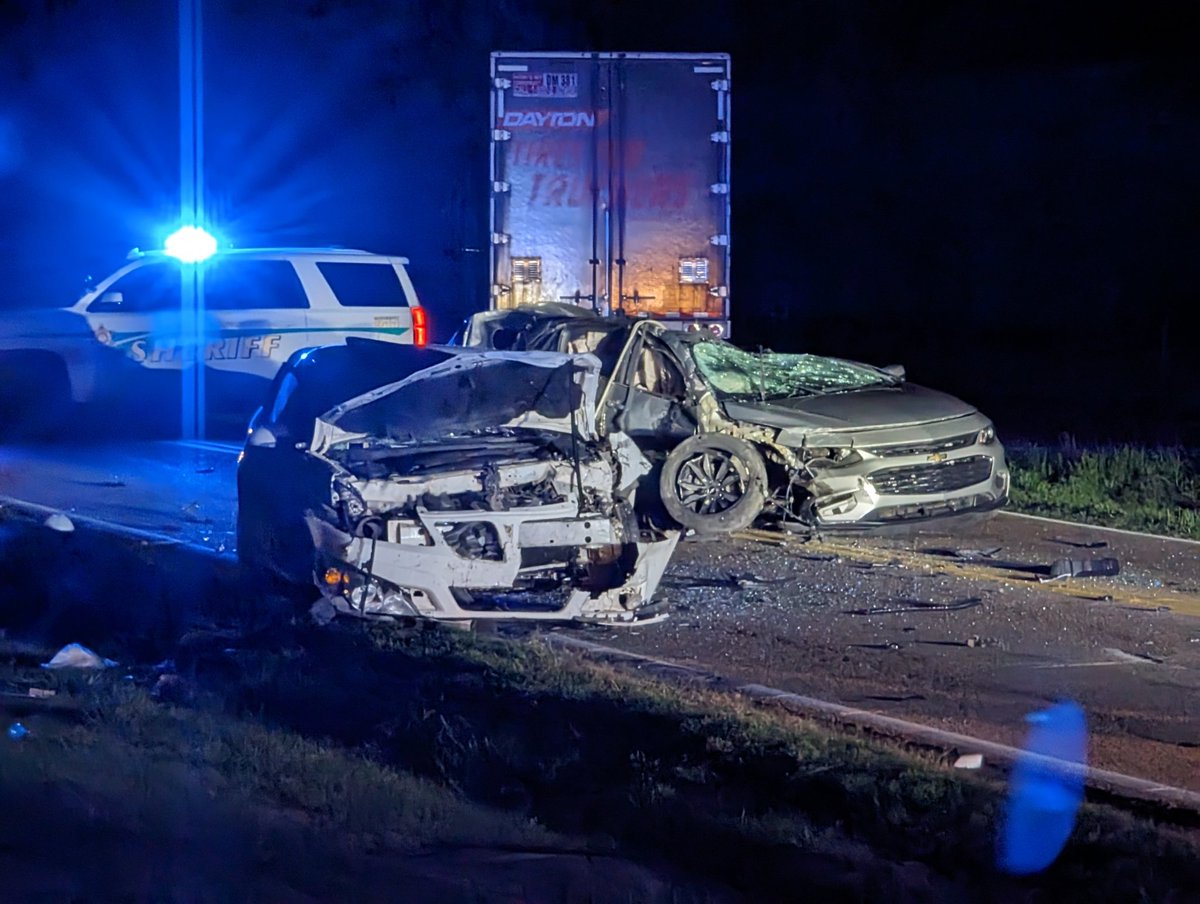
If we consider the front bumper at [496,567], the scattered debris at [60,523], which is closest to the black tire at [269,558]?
the front bumper at [496,567]

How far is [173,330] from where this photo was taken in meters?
16.3

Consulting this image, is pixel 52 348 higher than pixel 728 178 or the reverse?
the reverse

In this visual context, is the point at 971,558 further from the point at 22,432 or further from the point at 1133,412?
the point at 1133,412

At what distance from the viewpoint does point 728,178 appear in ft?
50.0

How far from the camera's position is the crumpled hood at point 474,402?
8.23 meters

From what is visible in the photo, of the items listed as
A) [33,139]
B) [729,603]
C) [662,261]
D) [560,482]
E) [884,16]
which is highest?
[884,16]

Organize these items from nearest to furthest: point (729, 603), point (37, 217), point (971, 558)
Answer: point (729, 603)
point (971, 558)
point (37, 217)

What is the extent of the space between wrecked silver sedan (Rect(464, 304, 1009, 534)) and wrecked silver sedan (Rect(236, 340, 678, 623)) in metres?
2.14

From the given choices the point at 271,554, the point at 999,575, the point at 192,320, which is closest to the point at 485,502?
the point at 271,554

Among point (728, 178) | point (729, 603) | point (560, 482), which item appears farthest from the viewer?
point (728, 178)

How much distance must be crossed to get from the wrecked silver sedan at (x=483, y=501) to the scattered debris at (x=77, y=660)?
1.06 meters

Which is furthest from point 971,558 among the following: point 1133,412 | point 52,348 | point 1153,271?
point 1153,271

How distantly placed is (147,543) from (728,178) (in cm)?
688

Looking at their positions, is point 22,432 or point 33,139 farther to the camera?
point 33,139
